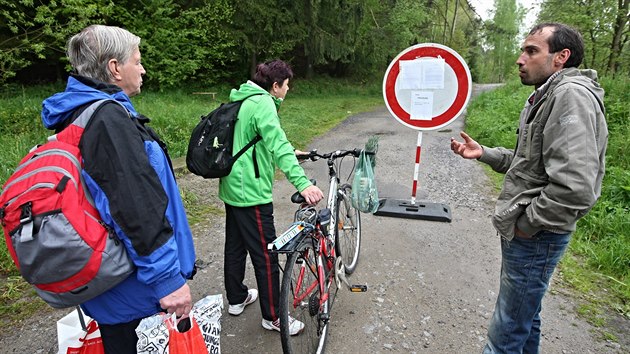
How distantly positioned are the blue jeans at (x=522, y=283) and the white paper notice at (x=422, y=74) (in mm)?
2853

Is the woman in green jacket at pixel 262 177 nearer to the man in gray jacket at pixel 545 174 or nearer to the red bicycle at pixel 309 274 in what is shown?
the red bicycle at pixel 309 274

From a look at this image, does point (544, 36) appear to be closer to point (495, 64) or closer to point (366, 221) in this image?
point (366, 221)

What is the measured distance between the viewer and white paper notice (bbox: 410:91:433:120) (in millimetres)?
4586

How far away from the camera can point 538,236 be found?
6.48 ft

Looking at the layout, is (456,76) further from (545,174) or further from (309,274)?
(309,274)

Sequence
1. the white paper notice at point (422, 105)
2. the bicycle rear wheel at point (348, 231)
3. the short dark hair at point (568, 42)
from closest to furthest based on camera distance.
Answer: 1. the short dark hair at point (568, 42)
2. the bicycle rear wheel at point (348, 231)
3. the white paper notice at point (422, 105)

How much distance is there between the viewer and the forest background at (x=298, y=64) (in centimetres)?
427

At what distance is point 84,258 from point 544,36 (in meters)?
2.45

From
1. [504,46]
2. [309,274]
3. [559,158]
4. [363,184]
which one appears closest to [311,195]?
[309,274]

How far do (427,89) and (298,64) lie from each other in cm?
2001

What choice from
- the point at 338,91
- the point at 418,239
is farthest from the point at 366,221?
the point at 338,91

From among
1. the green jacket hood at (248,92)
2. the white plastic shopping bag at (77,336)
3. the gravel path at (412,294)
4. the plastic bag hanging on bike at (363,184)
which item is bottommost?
the gravel path at (412,294)

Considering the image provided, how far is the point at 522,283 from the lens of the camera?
2.04 m

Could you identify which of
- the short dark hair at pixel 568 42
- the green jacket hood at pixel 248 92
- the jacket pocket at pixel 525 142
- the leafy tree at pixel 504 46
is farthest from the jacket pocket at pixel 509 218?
the leafy tree at pixel 504 46
